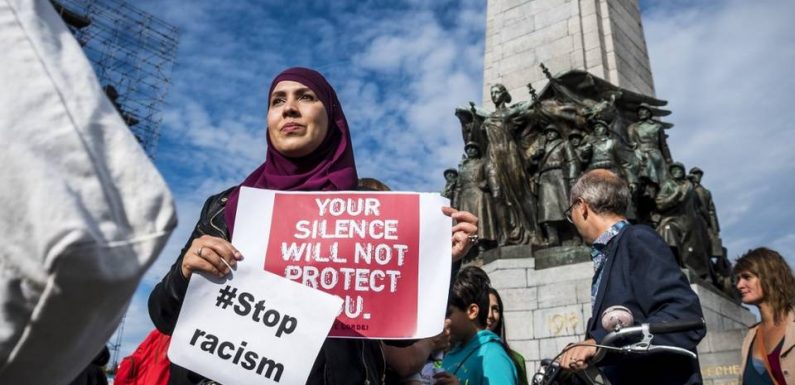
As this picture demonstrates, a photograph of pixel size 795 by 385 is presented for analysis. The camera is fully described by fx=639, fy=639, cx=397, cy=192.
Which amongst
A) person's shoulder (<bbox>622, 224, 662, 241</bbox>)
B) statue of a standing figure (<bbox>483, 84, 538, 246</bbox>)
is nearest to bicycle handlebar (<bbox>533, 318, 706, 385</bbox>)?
person's shoulder (<bbox>622, 224, 662, 241</bbox>)

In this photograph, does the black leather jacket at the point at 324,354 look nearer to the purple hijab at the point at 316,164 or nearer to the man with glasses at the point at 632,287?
the purple hijab at the point at 316,164

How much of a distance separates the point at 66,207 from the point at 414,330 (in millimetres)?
1386

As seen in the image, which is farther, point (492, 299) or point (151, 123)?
point (151, 123)

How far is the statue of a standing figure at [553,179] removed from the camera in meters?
8.72

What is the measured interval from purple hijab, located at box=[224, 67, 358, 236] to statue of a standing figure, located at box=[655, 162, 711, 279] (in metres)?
7.96

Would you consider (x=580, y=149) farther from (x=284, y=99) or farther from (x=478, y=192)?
(x=284, y=99)

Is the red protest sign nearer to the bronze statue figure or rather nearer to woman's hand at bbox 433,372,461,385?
woman's hand at bbox 433,372,461,385

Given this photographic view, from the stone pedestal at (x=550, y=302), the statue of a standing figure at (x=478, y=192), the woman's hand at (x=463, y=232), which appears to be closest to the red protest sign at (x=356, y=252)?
the woman's hand at (x=463, y=232)

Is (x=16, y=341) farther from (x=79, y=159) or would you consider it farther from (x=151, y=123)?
(x=151, y=123)

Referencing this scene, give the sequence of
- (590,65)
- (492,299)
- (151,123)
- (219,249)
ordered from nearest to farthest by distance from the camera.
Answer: (219,249) < (492,299) < (590,65) < (151,123)

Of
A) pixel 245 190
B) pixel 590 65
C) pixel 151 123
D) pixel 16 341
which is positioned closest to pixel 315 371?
pixel 245 190

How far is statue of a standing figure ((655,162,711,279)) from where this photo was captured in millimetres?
9102

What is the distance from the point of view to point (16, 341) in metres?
0.55

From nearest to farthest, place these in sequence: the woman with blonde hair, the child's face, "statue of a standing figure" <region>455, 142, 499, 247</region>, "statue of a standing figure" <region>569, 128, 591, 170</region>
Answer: the woman with blonde hair
the child's face
"statue of a standing figure" <region>569, 128, 591, 170</region>
"statue of a standing figure" <region>455, 142, 499, 247</region>
